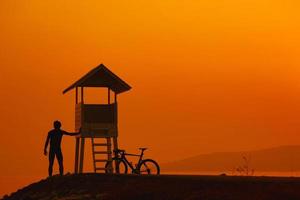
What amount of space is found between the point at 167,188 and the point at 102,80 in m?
14.1

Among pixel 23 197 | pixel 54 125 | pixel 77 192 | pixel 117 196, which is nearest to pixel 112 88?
pixel 54 125

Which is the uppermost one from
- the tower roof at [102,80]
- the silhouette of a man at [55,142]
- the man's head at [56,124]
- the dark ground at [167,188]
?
the tower roof at [102,80]

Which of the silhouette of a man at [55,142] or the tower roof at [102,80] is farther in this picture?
the tower roof at [102,80]

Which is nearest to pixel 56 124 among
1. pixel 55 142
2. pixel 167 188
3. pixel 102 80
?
pixel 55 142

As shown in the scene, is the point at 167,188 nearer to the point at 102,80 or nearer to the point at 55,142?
the point at 55,142

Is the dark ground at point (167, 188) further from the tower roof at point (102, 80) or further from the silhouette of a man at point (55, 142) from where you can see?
the tower roof at point (102, 80)

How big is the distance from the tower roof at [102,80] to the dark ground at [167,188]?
669 cm

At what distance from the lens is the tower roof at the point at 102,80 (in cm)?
3781

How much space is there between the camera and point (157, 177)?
95.5 feet

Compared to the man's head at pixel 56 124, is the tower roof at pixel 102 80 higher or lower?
higher

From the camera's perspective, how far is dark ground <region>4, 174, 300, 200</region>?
23.3 meters

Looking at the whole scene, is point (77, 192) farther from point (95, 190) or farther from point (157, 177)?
point (157, 177)

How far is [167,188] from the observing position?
2580 cm

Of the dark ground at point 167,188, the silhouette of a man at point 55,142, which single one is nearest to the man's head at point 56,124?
the silhouette of a man at point 55,142
